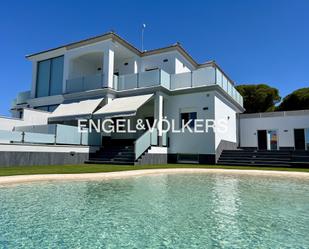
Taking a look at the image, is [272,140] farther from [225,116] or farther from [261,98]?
[261,98]

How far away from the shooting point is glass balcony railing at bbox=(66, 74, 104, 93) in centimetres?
2300

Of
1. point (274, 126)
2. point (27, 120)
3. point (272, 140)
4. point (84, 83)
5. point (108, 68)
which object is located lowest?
point (272, 140)

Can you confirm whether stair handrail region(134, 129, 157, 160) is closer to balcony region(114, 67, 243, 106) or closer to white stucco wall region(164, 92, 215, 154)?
white stucco wall region(164, 92, 215, 154)

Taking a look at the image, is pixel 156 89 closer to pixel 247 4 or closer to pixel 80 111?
pixel 80 111

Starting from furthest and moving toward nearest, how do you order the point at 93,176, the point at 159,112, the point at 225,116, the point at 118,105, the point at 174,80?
the point at 225,116 → the point at 174,80 → the point at 159,112 → the point at 118,105 → the point at 93,176

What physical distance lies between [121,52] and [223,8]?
10.7m

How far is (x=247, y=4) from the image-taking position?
18938 mm

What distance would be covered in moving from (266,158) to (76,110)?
57.2ft

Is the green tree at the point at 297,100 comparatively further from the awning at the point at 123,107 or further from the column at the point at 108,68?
the column at the point at 108,68

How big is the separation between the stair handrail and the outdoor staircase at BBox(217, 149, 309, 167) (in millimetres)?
6561

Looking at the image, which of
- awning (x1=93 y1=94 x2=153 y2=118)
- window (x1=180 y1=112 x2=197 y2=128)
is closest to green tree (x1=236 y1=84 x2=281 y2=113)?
window (x1=180 y1=112 x2=197 y2=128)

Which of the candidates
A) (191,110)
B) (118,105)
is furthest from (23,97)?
(191,110)

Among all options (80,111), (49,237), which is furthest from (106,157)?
(49,237)

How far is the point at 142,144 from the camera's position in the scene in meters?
18.3
